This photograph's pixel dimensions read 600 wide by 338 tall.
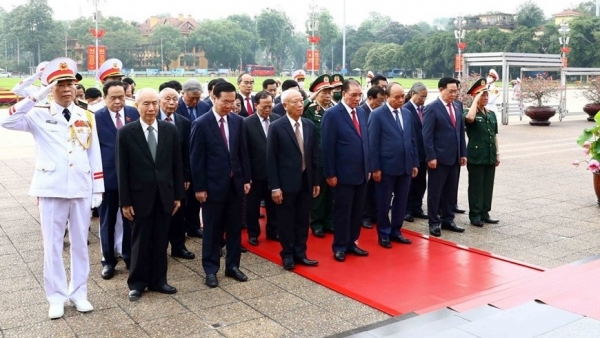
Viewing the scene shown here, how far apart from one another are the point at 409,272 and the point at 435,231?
4.55ft

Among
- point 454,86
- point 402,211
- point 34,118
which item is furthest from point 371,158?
point 34,118

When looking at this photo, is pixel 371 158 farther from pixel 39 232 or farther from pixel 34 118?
pixel 39 232

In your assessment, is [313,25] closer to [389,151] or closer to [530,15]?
[389,151]

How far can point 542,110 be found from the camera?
18.5m

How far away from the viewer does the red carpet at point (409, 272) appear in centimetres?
450

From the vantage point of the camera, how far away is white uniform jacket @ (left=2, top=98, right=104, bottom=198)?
3.98 m

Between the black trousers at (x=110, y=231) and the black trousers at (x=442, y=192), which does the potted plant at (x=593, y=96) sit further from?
the black trousers at (x=110, y=231)

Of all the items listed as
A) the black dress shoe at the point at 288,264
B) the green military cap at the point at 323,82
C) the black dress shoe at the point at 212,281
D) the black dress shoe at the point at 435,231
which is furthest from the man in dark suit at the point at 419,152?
the black dress shoe at the point at 212,281

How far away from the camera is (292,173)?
16.8 ft

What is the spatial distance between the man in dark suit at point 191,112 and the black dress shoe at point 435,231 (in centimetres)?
246

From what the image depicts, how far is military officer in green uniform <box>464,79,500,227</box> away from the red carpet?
0.98m

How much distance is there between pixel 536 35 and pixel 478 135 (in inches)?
2125

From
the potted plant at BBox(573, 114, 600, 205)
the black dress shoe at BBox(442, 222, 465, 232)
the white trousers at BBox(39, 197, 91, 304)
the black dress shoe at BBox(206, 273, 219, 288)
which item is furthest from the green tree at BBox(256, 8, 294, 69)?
the white trousers at BBox(39, 197, 91, 304)

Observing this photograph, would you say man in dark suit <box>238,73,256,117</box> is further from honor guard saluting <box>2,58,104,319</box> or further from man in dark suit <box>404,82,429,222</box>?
honor guard saluting <box>2,58,104,319</box>
